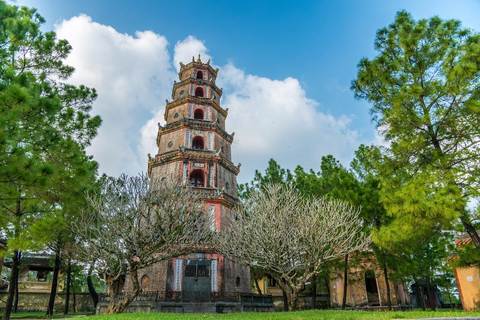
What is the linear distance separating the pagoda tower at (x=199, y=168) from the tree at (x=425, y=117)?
36.9ft

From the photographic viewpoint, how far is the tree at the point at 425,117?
8.88 m

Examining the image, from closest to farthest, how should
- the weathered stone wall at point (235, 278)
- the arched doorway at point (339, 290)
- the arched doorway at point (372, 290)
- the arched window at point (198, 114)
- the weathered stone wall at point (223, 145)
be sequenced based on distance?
the weathered stone wall at point (235, 278), the arched doorway at point (339, 290), the weathered stone wall at point (223, 145), the arched doorway at point (372, 290), the arched window at point (198, 114)

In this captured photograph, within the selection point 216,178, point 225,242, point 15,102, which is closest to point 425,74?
point 225,242

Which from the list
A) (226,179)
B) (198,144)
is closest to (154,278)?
(226,179)

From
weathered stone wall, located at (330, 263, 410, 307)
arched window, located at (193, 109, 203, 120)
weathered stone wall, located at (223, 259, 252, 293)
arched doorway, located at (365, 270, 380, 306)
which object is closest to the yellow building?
weathered stone wall, located at (330, 263, 410, 307)

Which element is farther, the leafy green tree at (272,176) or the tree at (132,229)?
the leafy green tree at (272,176)

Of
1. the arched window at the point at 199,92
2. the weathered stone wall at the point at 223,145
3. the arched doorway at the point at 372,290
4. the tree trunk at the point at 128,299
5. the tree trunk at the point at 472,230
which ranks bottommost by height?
the arched doorway at the point at 372,290

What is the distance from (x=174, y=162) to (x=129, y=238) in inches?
389

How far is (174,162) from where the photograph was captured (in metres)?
22.1

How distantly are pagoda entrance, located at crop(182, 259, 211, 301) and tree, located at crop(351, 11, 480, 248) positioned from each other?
12.6 metres

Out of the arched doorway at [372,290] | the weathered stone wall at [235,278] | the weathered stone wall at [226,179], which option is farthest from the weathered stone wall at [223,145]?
the arched doorway at [372,290]

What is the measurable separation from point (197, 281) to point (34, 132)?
12.9m

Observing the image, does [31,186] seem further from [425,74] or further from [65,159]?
[425,74]

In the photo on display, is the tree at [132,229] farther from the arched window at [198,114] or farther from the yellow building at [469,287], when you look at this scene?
the yellow building at [469,287]
